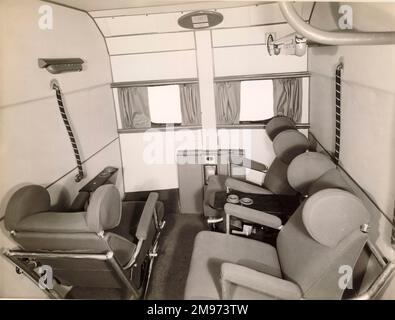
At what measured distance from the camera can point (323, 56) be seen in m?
2.09

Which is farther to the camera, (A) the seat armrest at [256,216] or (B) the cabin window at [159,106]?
(B) the cabin window at [159,106]

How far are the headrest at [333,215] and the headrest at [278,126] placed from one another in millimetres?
1473

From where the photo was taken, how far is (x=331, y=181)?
52.0 inches

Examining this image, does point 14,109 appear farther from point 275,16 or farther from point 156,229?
point 275,16

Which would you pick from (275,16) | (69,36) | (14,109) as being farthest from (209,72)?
(14,109)

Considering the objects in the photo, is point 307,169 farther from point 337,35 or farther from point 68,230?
point 68,230

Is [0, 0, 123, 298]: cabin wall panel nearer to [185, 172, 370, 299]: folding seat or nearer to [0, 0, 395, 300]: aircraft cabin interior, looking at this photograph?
[0, 0, 395, 300]: aircraft cabin interior

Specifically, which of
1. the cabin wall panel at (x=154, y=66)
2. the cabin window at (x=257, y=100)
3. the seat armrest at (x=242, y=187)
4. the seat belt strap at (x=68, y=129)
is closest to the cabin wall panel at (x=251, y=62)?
the cabin window at (x=257, y=100)

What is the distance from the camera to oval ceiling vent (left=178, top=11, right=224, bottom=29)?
2.30 metres

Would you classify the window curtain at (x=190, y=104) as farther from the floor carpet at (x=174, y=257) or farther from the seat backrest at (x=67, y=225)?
the seat backrest at (x=67, y=225)

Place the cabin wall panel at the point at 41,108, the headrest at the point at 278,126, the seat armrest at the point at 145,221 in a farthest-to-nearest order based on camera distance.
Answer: the headrest at the point at 278,126 < the seat armrest at the point at 145,221 < the cabin wall panel at the point at 41,108

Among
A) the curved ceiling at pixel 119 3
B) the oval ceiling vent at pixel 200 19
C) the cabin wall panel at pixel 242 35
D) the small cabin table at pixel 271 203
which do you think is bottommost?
the small cabin table at pixel 271 203

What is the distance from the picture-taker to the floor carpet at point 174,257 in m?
1.93

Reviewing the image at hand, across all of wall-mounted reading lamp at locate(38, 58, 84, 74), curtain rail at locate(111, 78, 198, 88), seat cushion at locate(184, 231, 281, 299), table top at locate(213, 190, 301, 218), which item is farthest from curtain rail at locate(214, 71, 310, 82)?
seat cushion at locate(184, 231, 281, 299)
